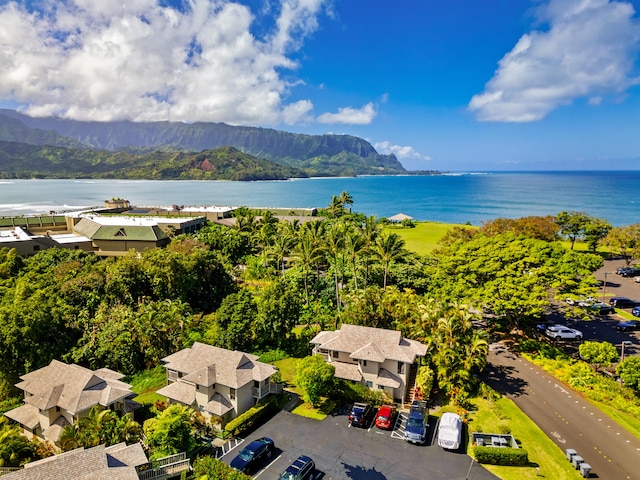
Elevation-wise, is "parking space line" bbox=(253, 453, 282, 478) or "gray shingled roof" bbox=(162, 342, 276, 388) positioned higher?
"gray shingled roof" bbox=(162, 342, 276, 388)

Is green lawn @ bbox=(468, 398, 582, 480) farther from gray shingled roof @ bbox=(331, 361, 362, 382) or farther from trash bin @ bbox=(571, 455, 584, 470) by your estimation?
gray shingled roof @ bbox=(331, 361, 362, 382)

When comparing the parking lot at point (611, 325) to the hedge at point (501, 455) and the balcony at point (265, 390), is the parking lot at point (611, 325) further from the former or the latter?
the balcony at point (265, 390)

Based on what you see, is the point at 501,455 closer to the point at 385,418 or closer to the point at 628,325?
the point at 385,418

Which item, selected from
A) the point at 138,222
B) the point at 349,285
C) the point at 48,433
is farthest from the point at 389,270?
the point at 138,222

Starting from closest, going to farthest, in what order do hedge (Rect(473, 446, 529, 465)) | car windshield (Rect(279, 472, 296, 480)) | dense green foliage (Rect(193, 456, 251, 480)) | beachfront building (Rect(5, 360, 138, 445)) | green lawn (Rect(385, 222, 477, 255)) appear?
dense green foliage (Rect(193, 456, 251, 480))
car windshield (Rect(279, 472, 296, 480))
hedge (Rect(473, 446, 529, 465))
beachfront building (Rect(5, 360, 138, 445))
green lawn (Rect(385, 222, 477, 255))

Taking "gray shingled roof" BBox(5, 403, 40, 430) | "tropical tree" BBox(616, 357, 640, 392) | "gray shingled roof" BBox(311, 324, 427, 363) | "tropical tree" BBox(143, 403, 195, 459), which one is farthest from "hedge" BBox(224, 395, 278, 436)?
"tropical tree" BBox(616, 357, 640, 392)

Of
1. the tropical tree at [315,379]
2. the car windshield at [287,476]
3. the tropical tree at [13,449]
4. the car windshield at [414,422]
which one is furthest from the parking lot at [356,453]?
the tropical tree at [13,449]

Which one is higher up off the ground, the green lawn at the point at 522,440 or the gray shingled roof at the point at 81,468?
the gray shingled roof at the point at 81,468
